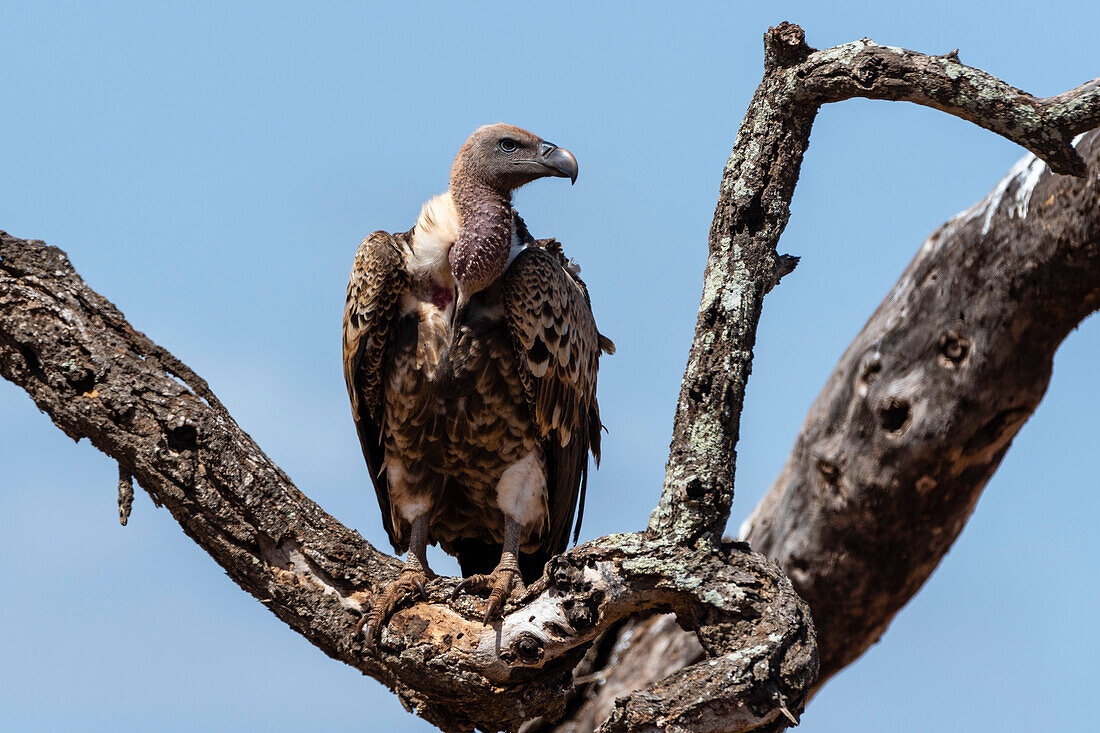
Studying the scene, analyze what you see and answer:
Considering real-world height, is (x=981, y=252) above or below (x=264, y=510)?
above

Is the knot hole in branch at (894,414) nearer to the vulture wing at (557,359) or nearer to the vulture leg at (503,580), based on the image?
the vulture wing at (557,359)

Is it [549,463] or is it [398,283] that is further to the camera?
[549,463]

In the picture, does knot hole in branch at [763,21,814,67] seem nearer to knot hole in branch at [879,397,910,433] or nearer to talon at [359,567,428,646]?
talon at [359,567,428,646]

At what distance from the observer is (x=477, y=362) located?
18.9 ft

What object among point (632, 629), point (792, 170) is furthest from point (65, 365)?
point (632, 629)

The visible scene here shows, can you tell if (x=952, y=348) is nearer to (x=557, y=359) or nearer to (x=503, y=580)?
(x=557, y=359)

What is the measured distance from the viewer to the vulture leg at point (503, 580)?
4703mm

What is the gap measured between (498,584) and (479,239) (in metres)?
1.77

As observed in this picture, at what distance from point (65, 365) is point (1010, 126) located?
12.3 feet

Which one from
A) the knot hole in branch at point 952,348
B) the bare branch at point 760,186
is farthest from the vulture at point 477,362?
the knot hole in branch at point 952,348

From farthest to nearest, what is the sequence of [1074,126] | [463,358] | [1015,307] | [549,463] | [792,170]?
[1015,307]
[549,463]
[463,358]
[792,170]
[1074,126]

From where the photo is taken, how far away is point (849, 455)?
7.64m

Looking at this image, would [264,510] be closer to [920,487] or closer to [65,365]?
[65,365]

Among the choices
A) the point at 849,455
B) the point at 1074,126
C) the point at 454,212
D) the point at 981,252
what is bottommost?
the point at 1074,126
